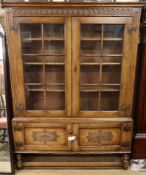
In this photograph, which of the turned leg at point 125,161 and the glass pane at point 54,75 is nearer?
the glass pane at point 54,75

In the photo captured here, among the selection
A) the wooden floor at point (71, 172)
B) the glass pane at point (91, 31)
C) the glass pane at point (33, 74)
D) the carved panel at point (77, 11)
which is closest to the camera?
the carved panel at point (77, 11)

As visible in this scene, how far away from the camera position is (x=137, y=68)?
2109 mm

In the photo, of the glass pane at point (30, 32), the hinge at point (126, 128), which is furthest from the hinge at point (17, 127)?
the hinge at point (126, 128)

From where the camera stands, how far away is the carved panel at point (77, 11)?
179 cm

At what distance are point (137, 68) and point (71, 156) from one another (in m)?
1.31

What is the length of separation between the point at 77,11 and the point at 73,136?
127 centimetres

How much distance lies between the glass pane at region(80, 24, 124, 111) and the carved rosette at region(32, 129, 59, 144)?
1.38 feet

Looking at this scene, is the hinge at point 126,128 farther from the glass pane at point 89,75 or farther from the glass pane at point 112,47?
the glass pane at point 112,47

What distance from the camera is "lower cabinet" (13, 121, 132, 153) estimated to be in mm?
2074

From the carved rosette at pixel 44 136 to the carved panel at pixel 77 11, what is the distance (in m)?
1.20

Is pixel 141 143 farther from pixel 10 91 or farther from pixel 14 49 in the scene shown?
pixel 14 49

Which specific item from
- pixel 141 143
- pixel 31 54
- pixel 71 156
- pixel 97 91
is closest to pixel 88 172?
pixel 71 156

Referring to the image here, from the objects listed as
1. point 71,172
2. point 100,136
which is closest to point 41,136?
point 71,172

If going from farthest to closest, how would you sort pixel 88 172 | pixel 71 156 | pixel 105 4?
pixel 71 156 → pixel 88 172 → pixel 105 4
